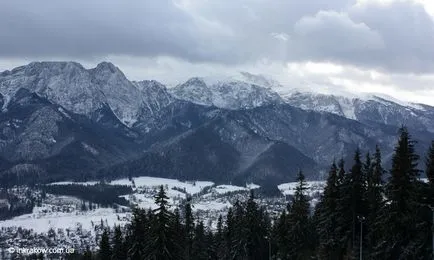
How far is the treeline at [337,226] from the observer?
5181 centimetres

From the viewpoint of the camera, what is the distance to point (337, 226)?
72250 mm

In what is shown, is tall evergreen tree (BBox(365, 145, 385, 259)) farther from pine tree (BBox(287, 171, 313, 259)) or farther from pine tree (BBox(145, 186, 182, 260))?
pine tree (BBox(145, 186, 182, 260))

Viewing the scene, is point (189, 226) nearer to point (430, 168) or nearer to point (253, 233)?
point (253, 233)

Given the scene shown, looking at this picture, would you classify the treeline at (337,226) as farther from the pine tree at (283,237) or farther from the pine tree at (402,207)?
the pine tree at (283,237)

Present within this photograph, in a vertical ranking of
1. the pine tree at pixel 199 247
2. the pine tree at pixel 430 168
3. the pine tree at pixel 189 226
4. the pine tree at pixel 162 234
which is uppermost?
the pine tree at pixel 430 168

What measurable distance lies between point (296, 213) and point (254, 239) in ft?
47.4

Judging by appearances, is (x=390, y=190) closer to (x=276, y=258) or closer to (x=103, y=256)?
(x=276, y=258)

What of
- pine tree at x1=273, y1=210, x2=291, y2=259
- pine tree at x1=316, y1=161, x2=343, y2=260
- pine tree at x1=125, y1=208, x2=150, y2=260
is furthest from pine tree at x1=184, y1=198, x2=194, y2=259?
pine tree at x1=316, y1=161, x2=343, y2=260

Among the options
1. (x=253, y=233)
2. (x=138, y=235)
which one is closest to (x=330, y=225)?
(x=138, y=235)

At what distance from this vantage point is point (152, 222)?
220 feet

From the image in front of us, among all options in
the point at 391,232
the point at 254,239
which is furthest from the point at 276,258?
the point at 391,232

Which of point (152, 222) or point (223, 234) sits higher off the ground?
point (152, 222)

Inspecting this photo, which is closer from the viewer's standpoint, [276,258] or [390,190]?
[390,190]

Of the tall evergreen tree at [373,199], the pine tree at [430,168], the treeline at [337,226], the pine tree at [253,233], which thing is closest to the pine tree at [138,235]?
the treeline at [337,226]
